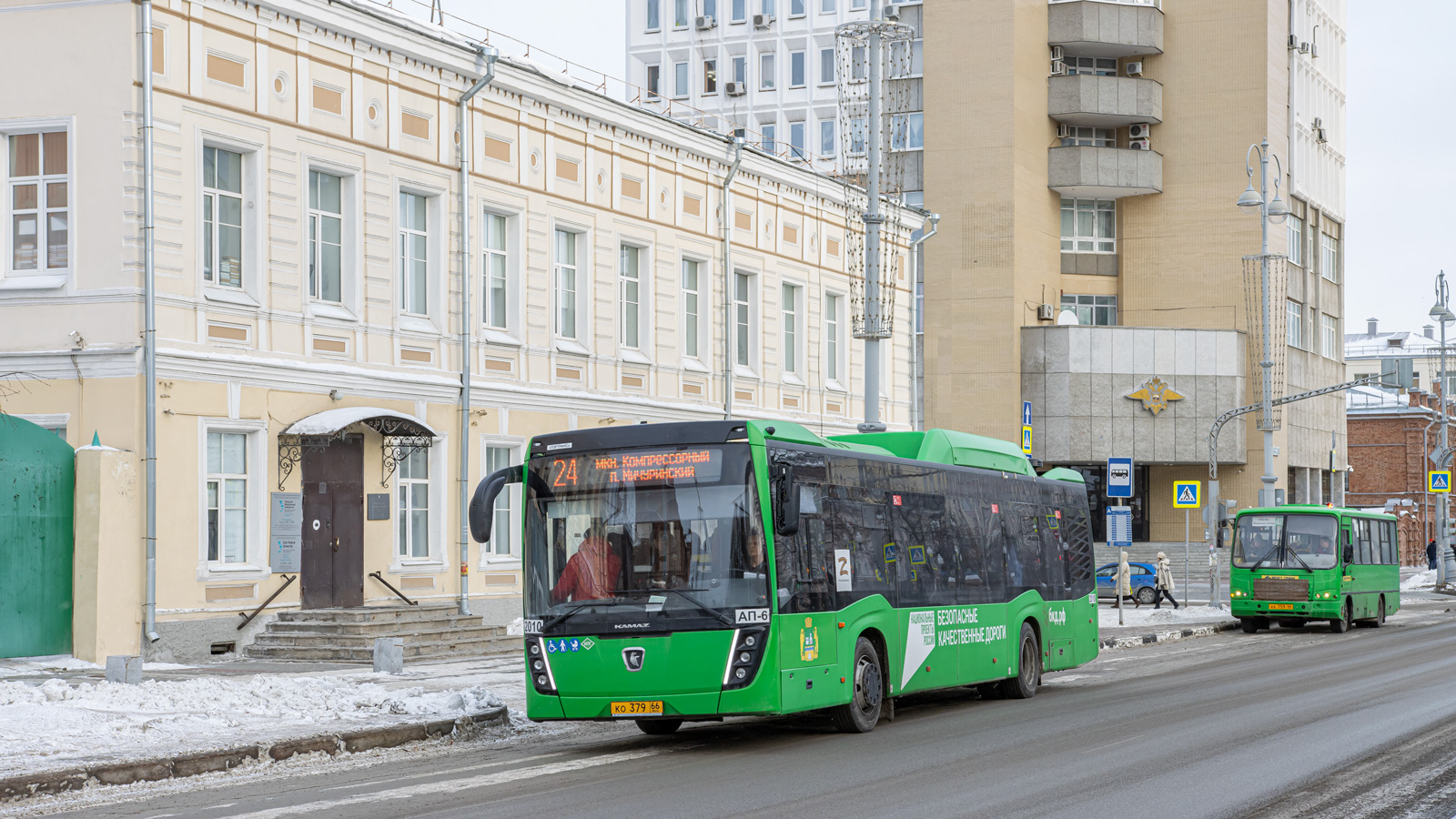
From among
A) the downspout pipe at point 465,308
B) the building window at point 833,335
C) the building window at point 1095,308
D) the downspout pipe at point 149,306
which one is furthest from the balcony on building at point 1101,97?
the downspout pipe at point 149,306

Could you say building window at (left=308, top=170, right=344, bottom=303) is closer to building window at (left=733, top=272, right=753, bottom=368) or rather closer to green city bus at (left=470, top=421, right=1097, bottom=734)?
green city bus at (left=470, top=421, right=1097, bottom=734)

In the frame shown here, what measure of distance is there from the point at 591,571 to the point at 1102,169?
188 feet

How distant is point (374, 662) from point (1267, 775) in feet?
37.9

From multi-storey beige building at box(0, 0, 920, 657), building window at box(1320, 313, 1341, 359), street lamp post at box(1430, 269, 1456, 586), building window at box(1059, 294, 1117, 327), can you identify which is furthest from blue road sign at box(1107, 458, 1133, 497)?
building window at box(1320, 313, 1341, 359)

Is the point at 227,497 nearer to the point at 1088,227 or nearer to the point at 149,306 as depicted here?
the point at 149,306

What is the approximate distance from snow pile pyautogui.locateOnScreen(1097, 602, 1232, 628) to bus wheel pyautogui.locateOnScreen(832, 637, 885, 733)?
19.3 metres

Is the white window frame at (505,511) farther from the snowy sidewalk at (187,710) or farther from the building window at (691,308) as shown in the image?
the snowy sidewalk at (187,710)

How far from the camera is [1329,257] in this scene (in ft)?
257

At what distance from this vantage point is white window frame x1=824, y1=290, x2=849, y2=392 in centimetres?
3984

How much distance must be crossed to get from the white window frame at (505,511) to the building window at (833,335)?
41.0 feet

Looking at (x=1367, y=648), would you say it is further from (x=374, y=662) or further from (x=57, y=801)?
(x=57, y=801)

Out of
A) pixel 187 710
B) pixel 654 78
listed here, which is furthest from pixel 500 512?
pixel 654 78

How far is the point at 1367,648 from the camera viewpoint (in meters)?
28.1

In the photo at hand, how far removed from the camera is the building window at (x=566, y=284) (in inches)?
1184
